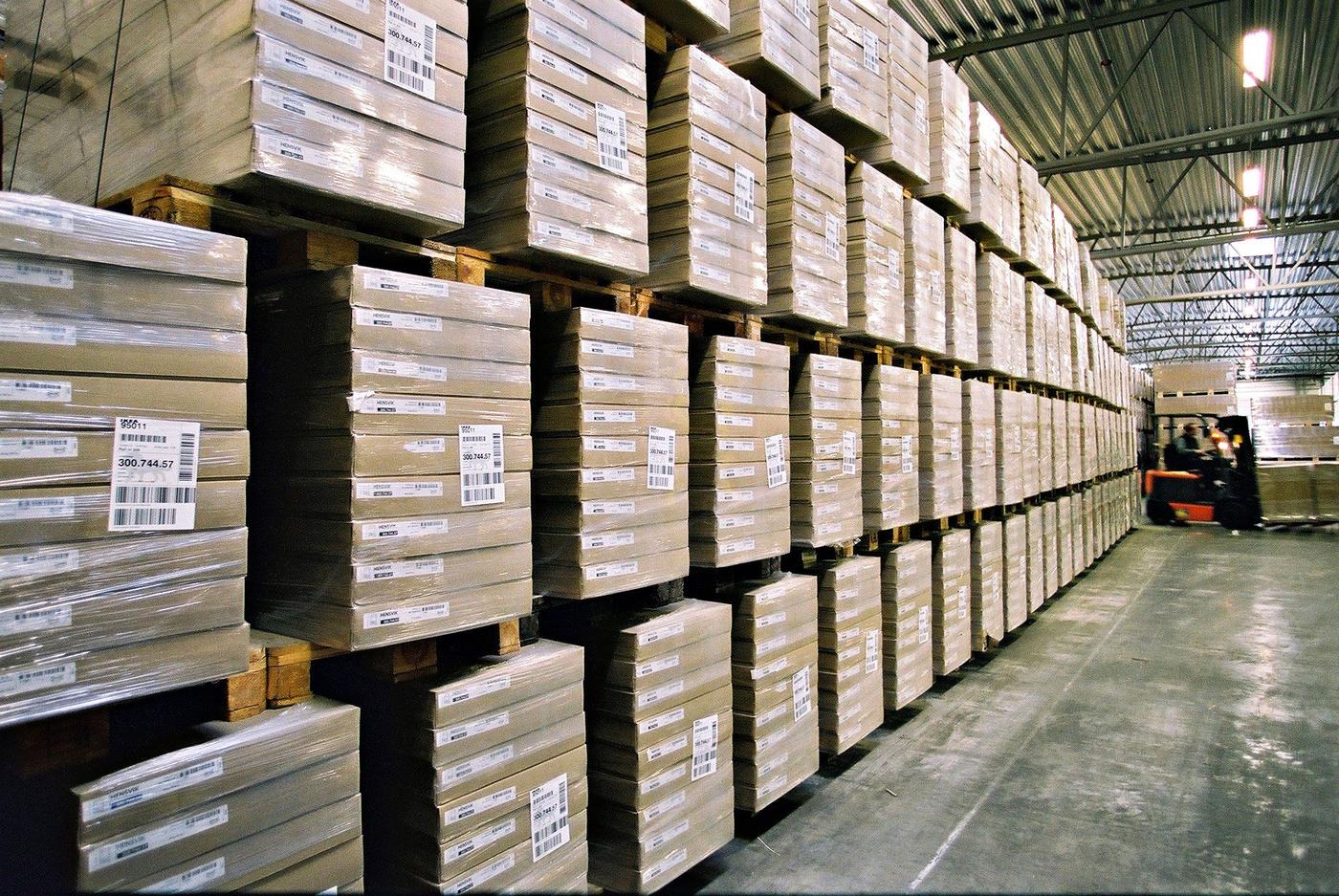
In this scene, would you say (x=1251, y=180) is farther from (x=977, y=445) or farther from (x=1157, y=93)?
(x=977, y=445)

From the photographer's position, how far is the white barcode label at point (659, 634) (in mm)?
2576

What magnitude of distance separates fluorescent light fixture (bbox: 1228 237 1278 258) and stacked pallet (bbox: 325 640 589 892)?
19.2m

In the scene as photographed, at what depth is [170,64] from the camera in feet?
6.09

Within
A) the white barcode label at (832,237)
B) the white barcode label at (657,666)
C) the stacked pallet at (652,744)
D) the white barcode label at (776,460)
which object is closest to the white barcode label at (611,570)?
the stacked pallet at (652,744)

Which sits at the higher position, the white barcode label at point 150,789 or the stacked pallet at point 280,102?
the stacked pallet at point 280,102

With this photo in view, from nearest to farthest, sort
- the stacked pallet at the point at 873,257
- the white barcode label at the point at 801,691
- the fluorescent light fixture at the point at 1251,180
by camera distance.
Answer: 1. the white barcode label at the point at 801,691
2. the stacked pallet at the point at 873,257
3. the fluorescent light fixture at the point at 1251,180

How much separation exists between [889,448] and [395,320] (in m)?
3.11

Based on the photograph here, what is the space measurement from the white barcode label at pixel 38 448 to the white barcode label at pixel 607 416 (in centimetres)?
129

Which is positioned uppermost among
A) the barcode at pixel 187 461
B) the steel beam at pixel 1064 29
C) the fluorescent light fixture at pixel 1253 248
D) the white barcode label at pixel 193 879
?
the fluorescent light fixture at pixel 1253 248

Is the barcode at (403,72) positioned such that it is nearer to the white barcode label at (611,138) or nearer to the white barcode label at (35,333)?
the white barcode label at (611,138)

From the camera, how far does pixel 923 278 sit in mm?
4695

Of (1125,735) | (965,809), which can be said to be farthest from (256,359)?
(1125,735)

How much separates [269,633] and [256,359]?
74cm

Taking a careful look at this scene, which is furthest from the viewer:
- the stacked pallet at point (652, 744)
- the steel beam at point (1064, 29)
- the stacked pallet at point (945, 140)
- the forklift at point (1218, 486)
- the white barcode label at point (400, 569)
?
the forklift at point (1218, 486)
